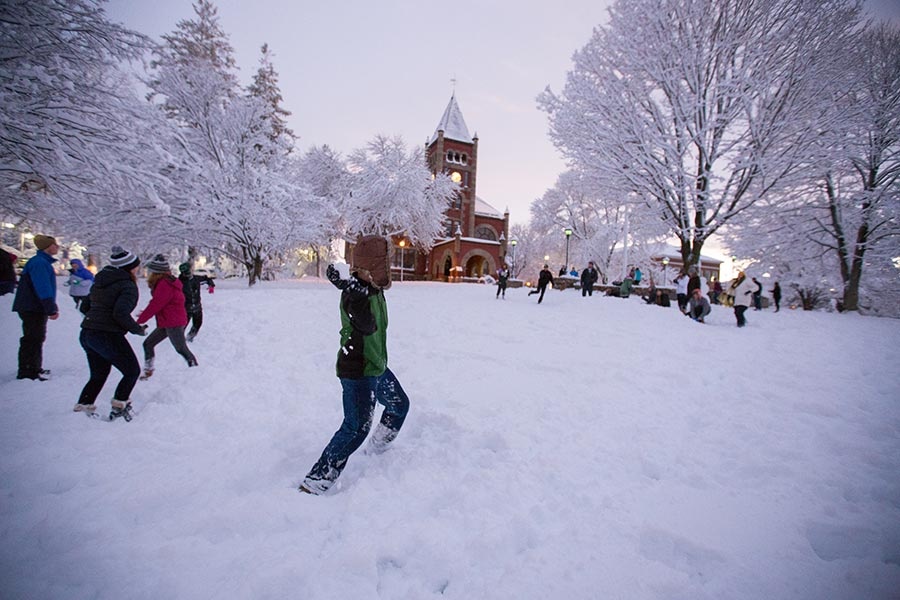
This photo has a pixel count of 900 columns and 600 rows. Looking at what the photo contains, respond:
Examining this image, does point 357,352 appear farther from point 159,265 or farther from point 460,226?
point 460,226

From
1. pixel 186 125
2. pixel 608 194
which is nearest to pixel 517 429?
pixel 608 194

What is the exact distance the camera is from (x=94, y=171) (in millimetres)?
7535

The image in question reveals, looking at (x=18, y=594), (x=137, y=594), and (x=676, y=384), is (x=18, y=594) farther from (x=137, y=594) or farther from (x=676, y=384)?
(x=676, y=384)

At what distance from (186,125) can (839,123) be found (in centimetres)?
2526

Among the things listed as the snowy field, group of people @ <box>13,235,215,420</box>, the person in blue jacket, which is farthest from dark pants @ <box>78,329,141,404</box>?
the person in blue jacket

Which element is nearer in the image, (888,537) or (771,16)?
(888,537)

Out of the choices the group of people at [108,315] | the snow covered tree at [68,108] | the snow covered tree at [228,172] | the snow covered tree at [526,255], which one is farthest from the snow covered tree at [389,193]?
the snow covered tree at [526,255]

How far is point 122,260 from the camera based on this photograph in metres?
3.86

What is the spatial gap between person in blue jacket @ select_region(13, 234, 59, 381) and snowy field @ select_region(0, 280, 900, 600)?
312 mm

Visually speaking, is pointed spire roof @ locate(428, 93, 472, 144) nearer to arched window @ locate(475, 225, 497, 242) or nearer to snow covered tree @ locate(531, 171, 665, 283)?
arched window @ locate(475, 225, 497, 242)

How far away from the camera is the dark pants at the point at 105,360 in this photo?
364cm

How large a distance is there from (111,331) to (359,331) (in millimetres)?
2986

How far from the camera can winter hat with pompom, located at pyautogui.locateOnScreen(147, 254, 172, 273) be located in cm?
484

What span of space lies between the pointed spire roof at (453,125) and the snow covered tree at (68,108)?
4098 cm
